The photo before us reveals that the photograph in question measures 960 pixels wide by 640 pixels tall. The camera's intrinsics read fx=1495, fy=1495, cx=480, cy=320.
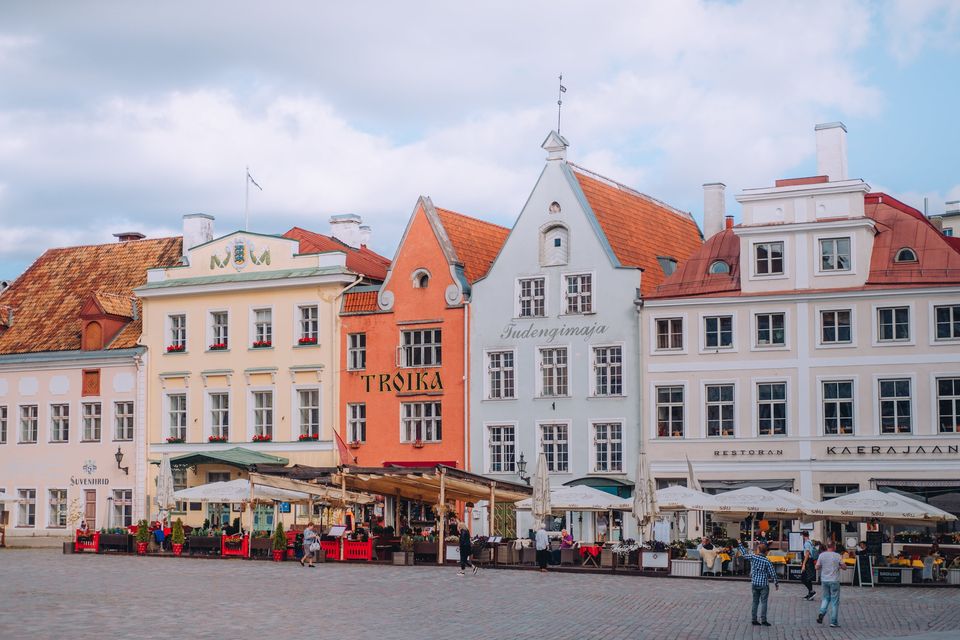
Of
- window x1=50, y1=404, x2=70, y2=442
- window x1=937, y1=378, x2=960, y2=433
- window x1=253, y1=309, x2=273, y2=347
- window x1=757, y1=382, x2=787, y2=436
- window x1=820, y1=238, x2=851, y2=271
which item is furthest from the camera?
window x1=50, y1=404, x2=70, y2=442

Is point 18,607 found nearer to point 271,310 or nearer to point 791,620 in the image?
point 791,620

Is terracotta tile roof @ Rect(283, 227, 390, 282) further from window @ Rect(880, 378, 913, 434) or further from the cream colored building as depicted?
window @ Rect(880, 378, 913, 434)

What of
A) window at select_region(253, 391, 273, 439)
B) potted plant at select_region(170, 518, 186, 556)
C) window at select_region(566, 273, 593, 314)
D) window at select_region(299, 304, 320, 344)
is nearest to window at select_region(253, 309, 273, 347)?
window at select_region(299, 304, 320, 344)

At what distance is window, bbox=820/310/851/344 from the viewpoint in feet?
164

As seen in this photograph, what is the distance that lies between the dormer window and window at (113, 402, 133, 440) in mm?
31645

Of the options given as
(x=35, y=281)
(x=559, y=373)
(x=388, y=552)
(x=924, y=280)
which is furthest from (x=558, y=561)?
(x=35, y=281)

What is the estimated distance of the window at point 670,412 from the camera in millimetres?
52125

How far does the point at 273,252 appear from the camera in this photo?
60.5 m

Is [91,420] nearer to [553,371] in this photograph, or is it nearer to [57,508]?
[57,508]

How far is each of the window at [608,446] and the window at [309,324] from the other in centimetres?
1257

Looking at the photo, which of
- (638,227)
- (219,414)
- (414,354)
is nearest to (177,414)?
(219,414)

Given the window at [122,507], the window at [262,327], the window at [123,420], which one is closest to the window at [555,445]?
the window at [262,327]

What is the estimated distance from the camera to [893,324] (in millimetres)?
49406

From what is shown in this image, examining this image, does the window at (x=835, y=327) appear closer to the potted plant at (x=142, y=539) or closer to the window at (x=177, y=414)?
the potted plant at (x=142, y=539)
